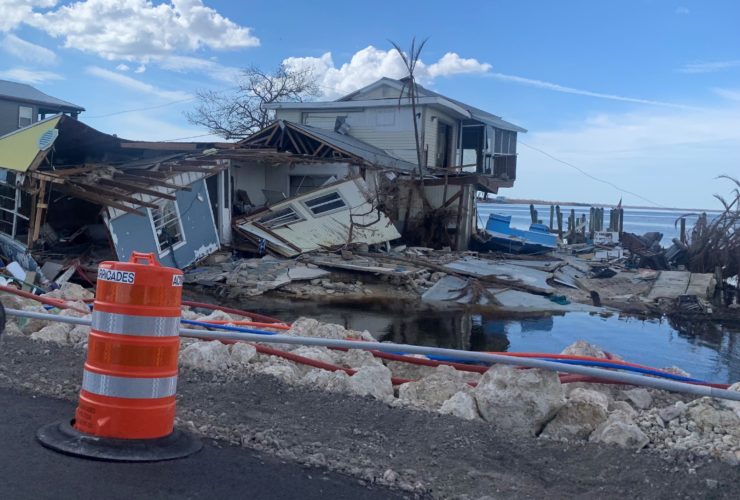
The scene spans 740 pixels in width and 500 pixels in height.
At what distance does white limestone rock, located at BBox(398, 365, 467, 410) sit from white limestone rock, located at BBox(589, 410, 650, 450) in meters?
1.30

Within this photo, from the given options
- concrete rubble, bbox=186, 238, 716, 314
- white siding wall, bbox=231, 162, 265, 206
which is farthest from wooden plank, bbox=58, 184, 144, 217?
white siding wall, bbox=231, 162, 265, 206

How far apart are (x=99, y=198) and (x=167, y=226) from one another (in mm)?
2595

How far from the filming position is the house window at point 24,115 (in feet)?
125

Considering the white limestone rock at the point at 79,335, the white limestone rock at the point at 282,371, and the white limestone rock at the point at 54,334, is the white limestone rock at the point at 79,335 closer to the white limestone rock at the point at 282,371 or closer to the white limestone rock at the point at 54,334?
the white limestone rock at the point at 54,334

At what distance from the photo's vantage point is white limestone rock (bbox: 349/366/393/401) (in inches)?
243

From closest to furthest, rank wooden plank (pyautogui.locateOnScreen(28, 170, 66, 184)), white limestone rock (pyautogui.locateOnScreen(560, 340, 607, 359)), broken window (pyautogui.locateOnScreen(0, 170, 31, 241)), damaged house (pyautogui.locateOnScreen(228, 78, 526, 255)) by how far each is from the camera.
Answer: white limestone rock (pyautogui.locateOnScreen(560, 340, 607, 359)) → wooden plank (pyautogui.locateOnScreen(28, 170, 66, 184)) → broken window (pyautogui.locateOnScreen(0, 170, 31, 241)) → damaged house (pyautogui.locateOnScreen(228, 78, 526, 255))

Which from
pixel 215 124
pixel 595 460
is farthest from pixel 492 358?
pixel 215 124

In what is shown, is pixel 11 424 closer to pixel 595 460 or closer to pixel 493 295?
pixel 595 460

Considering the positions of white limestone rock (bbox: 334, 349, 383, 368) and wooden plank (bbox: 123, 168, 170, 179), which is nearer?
white limestone rock (bbox: 334, 349, 383, 368)

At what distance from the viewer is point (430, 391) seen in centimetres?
623

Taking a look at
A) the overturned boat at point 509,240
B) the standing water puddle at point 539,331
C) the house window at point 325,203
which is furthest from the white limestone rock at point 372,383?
the overturned boat at point 509,240

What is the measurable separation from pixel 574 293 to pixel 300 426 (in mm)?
17281

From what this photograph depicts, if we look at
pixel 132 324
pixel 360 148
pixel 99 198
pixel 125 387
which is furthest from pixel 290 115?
pixel 125 387

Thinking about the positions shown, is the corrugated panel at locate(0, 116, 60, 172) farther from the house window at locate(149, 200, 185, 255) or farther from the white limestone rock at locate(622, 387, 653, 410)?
the white limestone rock at locate(622, 387, 653, 410)
